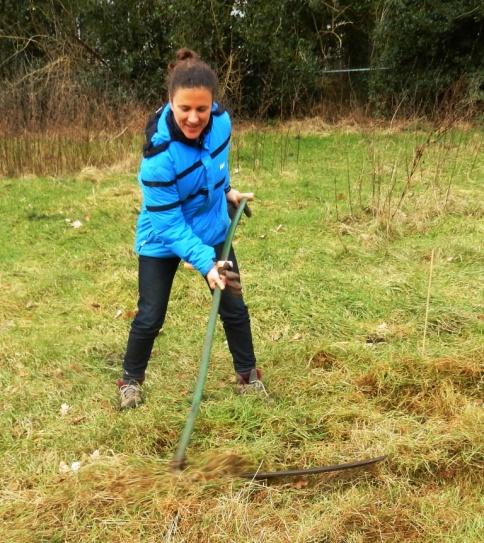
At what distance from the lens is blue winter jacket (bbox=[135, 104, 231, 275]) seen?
7.63ft

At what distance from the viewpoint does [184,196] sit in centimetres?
244

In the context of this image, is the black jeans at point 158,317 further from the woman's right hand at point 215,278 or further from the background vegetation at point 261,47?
the background vegetation at point 261,47

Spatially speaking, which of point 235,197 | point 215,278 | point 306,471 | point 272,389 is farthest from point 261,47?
point 306,471

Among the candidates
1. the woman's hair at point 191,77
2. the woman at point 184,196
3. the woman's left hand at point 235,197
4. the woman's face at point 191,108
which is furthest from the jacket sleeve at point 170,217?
the woman's left hand at point 235,197

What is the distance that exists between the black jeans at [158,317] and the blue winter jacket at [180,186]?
90 mm

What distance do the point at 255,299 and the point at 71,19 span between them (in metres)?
12.4

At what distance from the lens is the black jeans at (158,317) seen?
102 inches

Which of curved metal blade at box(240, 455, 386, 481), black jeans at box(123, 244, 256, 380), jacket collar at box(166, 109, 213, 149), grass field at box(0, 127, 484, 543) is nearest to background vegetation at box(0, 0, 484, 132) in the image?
grass field at box(0, 127, 484, 543)

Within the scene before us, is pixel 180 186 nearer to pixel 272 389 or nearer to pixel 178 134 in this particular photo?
pixel 178 134

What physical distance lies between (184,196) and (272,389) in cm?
106

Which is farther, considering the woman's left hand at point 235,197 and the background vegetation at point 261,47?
the background vegetation at point 261,47

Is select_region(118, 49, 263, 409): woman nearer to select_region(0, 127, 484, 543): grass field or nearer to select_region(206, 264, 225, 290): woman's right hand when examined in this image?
select_region(206, 264, 225, 290): woman's right hand

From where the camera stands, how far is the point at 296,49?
1341cm

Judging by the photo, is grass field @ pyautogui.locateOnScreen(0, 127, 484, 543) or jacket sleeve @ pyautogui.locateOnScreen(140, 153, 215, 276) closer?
grass field @ pyautogui.locateOnScreen(0, 127, 484, 543)
